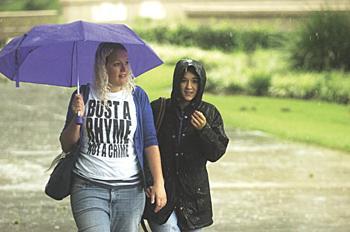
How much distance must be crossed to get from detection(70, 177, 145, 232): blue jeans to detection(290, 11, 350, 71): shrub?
53.1 ft

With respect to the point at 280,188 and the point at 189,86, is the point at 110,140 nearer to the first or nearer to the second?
the point at 189,86

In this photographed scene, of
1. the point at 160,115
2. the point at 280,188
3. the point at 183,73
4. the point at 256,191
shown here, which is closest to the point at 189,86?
the point at 183,73

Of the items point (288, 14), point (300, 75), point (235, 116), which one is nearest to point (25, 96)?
point (235, 116)

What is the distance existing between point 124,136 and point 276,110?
40.9 ft

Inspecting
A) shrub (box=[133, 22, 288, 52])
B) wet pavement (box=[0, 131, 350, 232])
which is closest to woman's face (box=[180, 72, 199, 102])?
wet pavement (box=[0, 131, 350, 232])

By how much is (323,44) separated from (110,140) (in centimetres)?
1650

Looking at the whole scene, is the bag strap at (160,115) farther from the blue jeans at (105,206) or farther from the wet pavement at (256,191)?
the wet pavement at (256,191)

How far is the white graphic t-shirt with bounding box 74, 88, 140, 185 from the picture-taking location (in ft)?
16.7

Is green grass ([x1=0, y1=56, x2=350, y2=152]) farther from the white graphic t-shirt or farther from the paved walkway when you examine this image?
the white graphic t-shirt

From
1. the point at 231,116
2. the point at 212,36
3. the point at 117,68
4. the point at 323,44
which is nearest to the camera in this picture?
the point at 117,68

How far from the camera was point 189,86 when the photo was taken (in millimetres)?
5336

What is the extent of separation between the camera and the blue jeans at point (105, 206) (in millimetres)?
5051

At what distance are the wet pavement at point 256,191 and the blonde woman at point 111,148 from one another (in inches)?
115

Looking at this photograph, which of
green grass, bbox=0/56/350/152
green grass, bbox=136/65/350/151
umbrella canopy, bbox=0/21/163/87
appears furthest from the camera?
green grass, bbox=136/65/350/151
